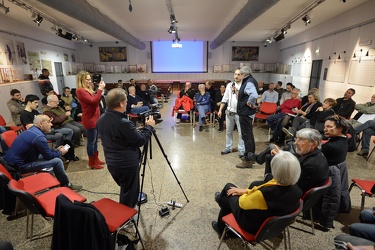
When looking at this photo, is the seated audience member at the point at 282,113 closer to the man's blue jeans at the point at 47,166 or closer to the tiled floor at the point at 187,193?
the tiled floor at the point at 187,193

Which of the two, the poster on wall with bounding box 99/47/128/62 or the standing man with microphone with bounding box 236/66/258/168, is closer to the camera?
the standing man with microphone with bounding box 236/66/258/168

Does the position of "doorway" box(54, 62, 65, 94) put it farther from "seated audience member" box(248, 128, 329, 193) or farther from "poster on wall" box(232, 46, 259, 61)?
"seated audience member" box(248, 128, 329, 193)

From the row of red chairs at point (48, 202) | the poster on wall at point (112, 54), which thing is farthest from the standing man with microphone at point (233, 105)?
the poster on wall at point (112, 54)

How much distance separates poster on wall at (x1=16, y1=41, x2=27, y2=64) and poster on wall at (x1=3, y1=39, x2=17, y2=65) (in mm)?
282

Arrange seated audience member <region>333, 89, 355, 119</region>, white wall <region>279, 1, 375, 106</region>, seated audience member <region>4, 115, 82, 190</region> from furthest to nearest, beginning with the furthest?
white wall <region>279, 1, 375, 106</region> < seated audience member <region>333, 89, 355, 119</region> < seated audience member <region>4, 115, 82, 190</region>

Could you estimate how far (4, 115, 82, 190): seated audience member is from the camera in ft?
8.19

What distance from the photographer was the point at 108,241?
4.90 ft

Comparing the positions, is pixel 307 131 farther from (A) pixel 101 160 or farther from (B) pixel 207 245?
(A) pixel 101 160

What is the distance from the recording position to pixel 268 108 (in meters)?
5.79

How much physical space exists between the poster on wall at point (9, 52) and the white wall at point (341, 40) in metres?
10.1

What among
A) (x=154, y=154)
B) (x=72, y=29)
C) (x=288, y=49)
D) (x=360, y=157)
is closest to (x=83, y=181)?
(x=154, y=154)

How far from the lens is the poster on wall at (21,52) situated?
23.7 ft

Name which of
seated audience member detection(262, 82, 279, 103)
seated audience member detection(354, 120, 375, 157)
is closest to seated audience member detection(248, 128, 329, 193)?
seated audience member detection(354, 120, 375, 157)

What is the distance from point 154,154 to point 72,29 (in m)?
7.52
